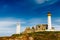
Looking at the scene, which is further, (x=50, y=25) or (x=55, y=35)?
(x=50, y=25)

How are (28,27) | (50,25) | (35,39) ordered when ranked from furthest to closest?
(28,27) < (50,25) < (35,39)

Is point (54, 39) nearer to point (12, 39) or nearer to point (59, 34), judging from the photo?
point (59, 34)

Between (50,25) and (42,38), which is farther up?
(50,25)

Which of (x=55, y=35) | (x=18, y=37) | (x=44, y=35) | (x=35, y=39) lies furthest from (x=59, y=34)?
(x=18, y=37)

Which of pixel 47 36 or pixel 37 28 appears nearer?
pixel 47 36

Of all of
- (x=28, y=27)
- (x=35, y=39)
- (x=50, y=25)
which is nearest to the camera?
(x=35, y=39)

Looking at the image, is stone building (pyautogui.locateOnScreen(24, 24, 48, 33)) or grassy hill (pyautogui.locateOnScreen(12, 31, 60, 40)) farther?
stone building (pyautogui.locateOnScreen(24, 24, 48, 33))

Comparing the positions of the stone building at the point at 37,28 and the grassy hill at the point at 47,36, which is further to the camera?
the stone building at the point at 37,28

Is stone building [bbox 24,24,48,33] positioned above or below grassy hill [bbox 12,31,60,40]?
above

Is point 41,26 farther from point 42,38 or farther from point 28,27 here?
point 42,38

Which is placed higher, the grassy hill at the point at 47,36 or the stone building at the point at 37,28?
the stone building at the point at 37,28

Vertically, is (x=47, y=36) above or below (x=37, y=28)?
below

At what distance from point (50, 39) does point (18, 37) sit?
25.6 feet

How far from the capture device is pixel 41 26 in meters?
52.3
